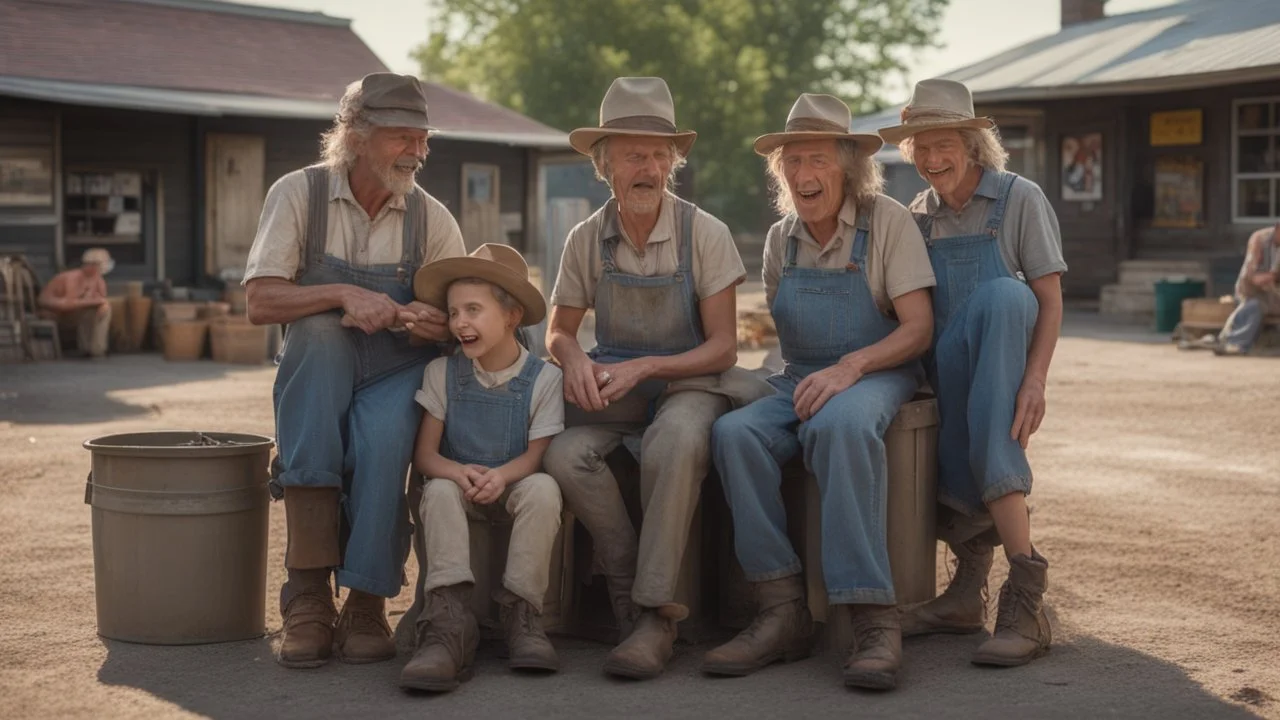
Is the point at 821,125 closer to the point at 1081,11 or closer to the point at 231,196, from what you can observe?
the point at 231,196

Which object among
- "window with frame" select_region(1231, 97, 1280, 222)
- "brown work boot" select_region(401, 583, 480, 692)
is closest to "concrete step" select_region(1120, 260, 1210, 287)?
"window with frame" select_region(1231, 97, 1280, 222)

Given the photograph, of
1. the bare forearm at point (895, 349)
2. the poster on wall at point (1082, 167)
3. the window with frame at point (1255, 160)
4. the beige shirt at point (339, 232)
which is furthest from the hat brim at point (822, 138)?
the poster on wall at point (1082, 167)

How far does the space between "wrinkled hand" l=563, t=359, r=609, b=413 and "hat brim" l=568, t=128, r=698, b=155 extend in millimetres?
742

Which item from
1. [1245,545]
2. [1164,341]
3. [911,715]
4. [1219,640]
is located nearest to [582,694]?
[911,715]

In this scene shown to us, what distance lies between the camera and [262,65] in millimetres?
23953

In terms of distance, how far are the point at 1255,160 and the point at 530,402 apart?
1791 cm

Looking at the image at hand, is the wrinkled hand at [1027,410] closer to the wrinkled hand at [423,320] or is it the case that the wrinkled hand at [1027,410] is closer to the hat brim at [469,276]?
the hat brim at [469,276]

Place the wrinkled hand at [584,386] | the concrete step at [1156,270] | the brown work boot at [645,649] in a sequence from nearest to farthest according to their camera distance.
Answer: the brown work boot at [645,649], the wrinkled hand at [584,386], the concrete step at [1156,270]

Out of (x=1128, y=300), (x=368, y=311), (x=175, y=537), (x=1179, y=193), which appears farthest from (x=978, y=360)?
(x=1179, y=193)

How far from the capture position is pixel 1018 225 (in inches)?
215

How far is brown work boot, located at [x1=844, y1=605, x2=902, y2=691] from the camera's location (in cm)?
470

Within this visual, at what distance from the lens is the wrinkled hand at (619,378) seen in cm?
528

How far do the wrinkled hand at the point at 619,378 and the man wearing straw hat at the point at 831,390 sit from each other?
345mm

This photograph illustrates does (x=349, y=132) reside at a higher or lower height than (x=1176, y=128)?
lower
